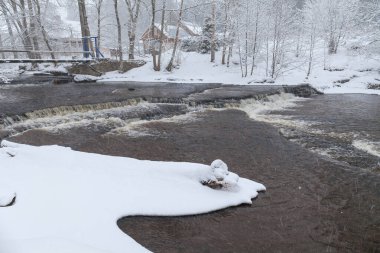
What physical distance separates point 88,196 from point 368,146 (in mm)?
7810

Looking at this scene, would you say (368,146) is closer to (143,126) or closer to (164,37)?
(143,126)

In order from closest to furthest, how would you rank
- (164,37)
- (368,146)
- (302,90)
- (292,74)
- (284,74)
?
(368,146), (302,90), (284,74), (292,74), (164,37)

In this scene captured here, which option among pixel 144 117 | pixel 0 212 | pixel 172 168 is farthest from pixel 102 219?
pixel 144 117

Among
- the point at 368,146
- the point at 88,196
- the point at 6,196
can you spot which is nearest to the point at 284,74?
the point at 368,146

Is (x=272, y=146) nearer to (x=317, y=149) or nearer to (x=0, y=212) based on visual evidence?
(x=317, y=149)

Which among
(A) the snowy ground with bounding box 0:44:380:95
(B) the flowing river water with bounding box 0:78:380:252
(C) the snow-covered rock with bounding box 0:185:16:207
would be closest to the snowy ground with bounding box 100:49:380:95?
(A) the snowy ground with bounding box 0:44:380:95

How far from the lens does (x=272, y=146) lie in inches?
386

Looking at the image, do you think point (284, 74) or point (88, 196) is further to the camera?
point (284, 74)

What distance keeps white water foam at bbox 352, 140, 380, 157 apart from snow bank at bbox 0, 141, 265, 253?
4131 mm

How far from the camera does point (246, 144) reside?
1002cm

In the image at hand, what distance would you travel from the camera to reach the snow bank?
4.55m

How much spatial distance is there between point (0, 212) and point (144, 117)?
27.7 ft

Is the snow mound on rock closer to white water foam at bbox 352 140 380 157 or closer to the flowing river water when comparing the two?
the flowing river water

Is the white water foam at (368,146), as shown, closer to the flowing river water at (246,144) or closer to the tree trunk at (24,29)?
the flowing river water at (246,144)
